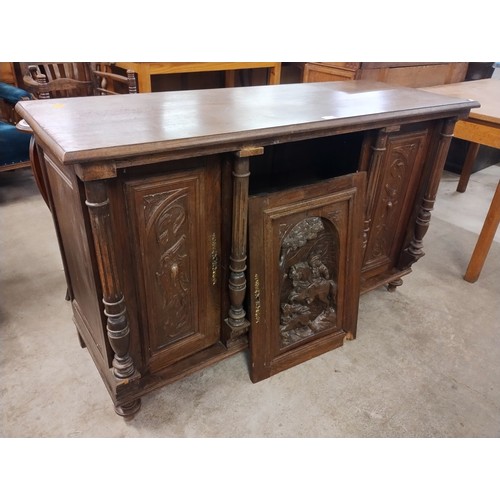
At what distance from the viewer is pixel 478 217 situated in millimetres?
2961

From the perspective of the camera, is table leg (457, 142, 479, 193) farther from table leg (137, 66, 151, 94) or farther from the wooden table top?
table leg (137, 66, 151, 94)

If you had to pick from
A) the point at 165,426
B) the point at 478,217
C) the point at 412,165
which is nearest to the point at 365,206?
the point at 412,165

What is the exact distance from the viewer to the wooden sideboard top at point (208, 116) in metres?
1.01

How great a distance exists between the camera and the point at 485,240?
2.17m

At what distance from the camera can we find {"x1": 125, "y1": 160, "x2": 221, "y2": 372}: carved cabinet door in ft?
3.78

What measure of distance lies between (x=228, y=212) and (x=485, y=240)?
1.55 m

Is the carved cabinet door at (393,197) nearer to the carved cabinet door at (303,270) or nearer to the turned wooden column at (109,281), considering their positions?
the carved cabinet door at (303,270)

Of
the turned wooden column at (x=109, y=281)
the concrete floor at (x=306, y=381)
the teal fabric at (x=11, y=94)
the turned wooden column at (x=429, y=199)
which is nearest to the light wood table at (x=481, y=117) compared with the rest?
the turned wooden column at (x=429, y=199)

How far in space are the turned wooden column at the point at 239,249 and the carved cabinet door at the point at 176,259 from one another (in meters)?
0.06

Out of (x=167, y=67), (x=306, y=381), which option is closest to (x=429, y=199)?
(x=306, y=381)

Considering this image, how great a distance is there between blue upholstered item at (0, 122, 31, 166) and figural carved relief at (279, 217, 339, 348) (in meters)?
2.10

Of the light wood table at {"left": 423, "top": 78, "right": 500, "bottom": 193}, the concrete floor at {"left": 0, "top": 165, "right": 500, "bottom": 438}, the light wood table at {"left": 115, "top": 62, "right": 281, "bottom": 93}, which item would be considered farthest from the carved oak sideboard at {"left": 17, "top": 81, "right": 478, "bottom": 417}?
the light wood table at {"left": 115, "top": 62, "right": 281, "bottom": 93}

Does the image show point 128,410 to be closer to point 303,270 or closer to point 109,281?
point 109,281

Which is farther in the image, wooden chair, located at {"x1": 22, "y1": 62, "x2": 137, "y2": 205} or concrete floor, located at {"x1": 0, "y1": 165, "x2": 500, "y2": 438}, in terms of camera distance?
wooden chair, located at {"x1": 22, "y1": 62, "x2": 137, "y2": 205}
